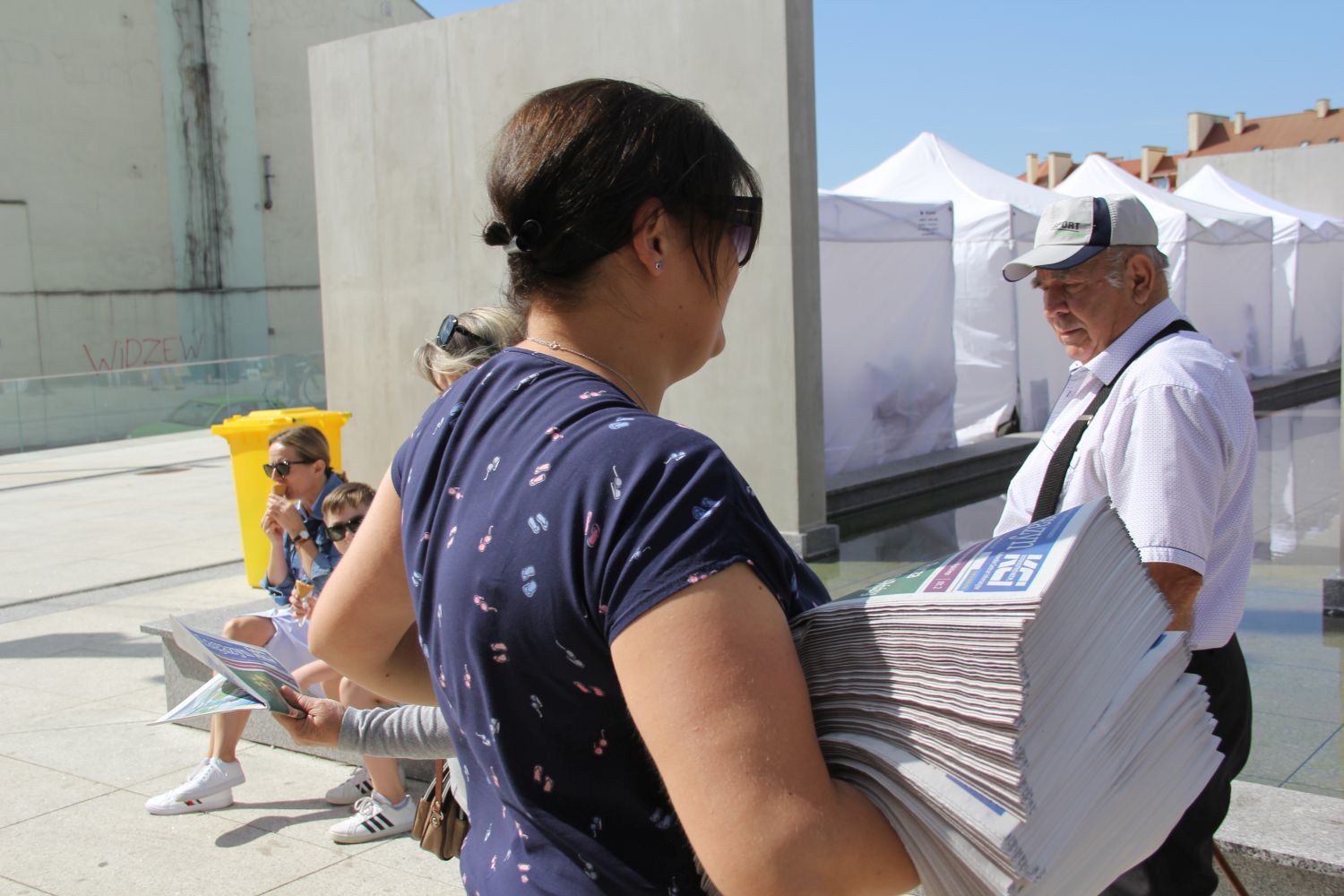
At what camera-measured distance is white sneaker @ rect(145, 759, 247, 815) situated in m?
4.57

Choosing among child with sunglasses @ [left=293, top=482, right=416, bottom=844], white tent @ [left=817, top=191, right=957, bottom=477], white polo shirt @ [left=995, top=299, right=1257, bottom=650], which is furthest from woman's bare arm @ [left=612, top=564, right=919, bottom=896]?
white tent @ [left=817, top=191, right=957, bottom=477]

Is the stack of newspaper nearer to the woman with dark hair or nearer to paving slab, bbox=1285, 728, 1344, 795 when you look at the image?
the woman with dark hair

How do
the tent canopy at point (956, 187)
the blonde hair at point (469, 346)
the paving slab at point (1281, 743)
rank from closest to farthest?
the blonde hair at point (469, 346)
the paving slab at point (1281, 743)
the tent canopy at point (956, 187)

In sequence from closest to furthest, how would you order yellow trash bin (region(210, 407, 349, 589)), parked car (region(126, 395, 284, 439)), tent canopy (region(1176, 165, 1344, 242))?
1. yellow trash bin (region(210, 407, 349, 589))
2. tent canopy (region(1176, 165, 1344, 242))
3. parked car (region(126, 395, 284, 439))

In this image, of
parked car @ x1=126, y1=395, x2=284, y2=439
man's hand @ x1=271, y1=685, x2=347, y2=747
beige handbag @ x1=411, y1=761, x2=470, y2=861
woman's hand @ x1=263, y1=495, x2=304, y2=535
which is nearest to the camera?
man's hand @ x1=271, y1=685, x2=347, y2=747

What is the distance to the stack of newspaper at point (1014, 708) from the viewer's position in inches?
40.5

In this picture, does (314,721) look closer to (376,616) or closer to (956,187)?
(376,616)

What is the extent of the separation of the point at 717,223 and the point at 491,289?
7.62 metres

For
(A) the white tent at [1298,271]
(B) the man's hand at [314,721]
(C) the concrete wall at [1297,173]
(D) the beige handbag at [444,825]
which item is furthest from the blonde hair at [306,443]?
(C) the concrete wall at [1297,173]

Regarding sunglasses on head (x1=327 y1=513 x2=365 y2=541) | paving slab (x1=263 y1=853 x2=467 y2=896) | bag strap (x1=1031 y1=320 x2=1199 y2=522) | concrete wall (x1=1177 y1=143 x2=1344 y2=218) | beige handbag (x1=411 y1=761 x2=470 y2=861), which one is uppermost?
concrete wall (x1=1177 y1=143 x2=1344 y2=218)

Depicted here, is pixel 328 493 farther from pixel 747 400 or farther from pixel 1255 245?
pixel 1255 245

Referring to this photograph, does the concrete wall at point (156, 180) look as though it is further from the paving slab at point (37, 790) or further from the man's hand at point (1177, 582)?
the man's hand at point (1177, 582)

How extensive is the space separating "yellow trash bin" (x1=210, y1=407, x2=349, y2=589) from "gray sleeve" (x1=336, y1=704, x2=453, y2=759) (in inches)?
220

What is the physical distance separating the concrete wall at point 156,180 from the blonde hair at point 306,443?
1127 inches
